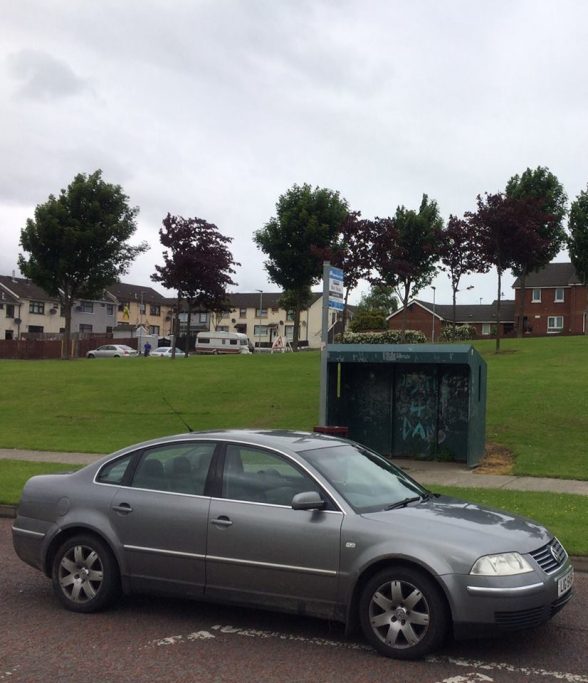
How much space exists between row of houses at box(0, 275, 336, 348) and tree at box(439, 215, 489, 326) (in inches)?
1563

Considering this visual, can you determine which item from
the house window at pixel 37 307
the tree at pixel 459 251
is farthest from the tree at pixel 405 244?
the house window at pixel 37 307

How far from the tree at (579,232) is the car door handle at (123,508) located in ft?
168

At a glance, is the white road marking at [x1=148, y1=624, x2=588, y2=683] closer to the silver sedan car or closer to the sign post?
the silver sedan car

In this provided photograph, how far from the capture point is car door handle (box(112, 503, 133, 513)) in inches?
243

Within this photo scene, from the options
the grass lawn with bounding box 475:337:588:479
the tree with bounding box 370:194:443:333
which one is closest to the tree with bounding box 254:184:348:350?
the tree with bounding box 370:194:443:333

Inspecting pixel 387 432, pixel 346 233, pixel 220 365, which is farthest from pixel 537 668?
pixel 346 233

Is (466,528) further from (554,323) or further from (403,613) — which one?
(554,323)

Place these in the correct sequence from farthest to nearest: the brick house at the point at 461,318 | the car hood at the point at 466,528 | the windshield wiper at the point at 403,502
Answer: the brick house at the point at 461,318 < the windshield wiper at the point at 403,502 < the car hood at the point at 466,528

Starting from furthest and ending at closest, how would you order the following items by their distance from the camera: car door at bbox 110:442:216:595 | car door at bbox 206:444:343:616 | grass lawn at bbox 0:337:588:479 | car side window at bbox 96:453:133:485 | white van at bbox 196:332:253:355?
white van at bbox 196:332:253:355 → grass lawn at bbox 0:337:588:479 → car side window at bbox 96:453:133:485 → car door at bbox 110:442:216:595 → car door at bbox 206:444:343:616

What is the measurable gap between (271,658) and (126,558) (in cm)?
152

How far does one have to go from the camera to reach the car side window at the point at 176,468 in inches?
242

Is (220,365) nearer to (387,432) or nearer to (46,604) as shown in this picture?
(387,432)

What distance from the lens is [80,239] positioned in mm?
41156

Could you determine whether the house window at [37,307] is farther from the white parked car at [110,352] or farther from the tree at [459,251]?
the tree at [459,251]
